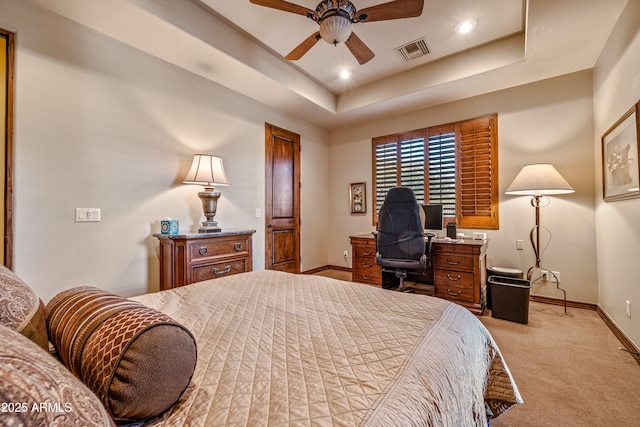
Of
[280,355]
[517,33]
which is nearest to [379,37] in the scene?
[517,33]

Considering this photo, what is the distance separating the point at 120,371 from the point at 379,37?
3.35 m

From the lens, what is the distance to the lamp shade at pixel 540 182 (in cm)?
273

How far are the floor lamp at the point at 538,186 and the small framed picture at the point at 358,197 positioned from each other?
→ 2.12 meters

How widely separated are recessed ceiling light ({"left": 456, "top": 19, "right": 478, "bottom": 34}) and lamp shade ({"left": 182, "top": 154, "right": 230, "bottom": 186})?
2820mm

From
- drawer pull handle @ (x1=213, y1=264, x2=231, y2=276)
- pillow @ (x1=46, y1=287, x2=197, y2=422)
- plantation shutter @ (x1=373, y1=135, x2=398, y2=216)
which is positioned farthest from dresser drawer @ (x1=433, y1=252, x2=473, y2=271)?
pillow @ (x1=46, y1=287, x2=197, y2=422)

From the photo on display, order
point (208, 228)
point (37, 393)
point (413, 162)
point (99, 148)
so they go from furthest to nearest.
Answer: point (413, 162), point (208, 228), point (99, 148), point (37, 393)

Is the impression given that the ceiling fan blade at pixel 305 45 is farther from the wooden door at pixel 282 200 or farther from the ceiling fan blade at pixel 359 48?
the wooden door at pixel 282 200

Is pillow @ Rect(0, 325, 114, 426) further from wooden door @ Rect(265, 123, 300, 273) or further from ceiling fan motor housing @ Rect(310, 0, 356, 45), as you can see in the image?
wooden door @ Rect(265, 123, 300, 273)

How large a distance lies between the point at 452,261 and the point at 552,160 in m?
Answer: 1.71

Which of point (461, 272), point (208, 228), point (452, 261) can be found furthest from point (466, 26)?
point (208, 228)

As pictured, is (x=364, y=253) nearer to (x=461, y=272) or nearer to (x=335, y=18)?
(x=461, y=272)

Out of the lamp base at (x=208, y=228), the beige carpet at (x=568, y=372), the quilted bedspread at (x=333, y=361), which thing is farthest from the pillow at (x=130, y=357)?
the lamp base at (x=208, y=228)

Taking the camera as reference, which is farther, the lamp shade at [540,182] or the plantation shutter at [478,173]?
the plantation shutter at [478,173]

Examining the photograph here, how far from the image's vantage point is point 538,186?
2.76 metres
